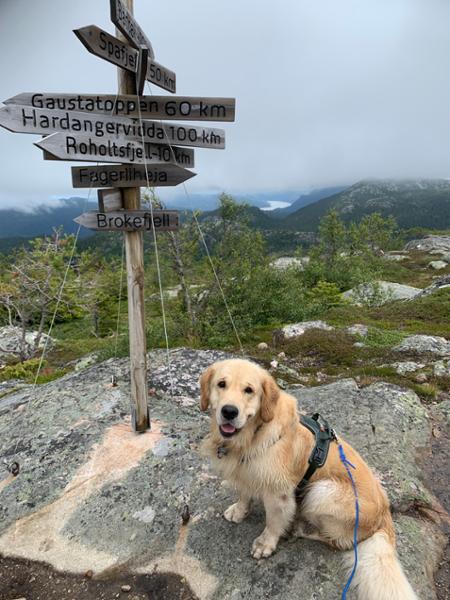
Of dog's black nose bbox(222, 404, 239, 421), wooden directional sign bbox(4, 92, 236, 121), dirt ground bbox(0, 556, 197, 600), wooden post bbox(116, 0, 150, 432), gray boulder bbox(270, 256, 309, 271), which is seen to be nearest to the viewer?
dog's black nose bbox(222, 404, 239, 421)

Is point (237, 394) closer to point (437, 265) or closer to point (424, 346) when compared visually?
point (424, 346)

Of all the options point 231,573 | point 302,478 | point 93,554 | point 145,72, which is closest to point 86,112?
point 145,72

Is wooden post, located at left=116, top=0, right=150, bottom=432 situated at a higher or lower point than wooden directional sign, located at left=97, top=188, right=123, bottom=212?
lower

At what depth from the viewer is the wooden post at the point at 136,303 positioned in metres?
4.77

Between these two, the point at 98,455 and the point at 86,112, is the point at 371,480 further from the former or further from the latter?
the point at 86,112

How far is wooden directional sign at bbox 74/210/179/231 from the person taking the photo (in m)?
4.43

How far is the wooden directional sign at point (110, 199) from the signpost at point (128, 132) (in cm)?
1

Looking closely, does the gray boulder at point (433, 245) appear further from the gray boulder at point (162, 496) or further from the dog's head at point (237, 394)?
the dog's head at point (237, 394)

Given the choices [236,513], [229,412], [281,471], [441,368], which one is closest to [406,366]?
[441,368]

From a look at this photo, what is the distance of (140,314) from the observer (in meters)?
5.15

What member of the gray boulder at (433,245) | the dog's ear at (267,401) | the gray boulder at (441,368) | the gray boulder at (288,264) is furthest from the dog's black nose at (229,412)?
the gray boulder at (433,245)

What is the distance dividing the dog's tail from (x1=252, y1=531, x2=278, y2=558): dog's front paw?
2.77ft

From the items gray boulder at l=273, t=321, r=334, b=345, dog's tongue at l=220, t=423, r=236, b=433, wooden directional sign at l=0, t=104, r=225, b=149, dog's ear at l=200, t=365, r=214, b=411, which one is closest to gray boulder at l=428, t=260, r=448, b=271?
gray boulder at l=273, t=321, r=334, b=345

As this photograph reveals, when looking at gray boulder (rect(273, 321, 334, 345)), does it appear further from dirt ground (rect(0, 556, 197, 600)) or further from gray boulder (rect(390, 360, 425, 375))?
dirt ground (rect(0, 556, 197, 600))
